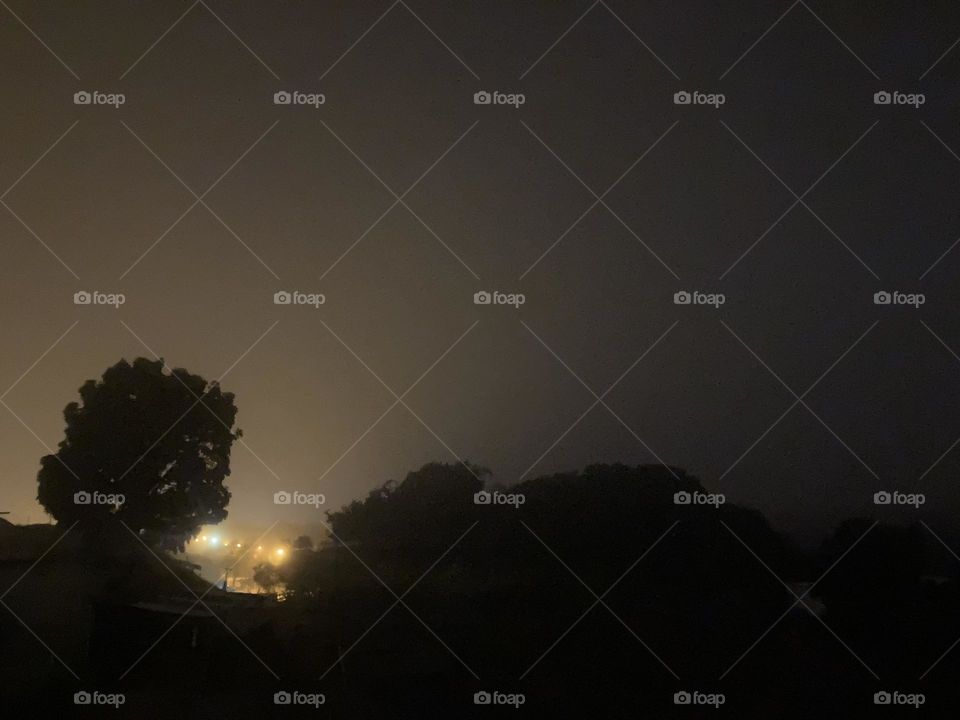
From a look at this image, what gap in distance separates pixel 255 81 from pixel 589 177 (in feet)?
4.89

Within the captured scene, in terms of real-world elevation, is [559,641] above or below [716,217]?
below

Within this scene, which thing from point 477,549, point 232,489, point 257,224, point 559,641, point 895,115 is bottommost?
point 559,641

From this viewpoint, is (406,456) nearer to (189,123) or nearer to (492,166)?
(492,166)

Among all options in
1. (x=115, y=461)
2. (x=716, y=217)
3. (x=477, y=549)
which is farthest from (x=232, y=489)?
(x=716, y=217)

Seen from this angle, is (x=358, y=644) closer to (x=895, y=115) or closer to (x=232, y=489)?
(x=232, y=489)

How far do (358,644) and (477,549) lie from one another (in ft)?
2.00

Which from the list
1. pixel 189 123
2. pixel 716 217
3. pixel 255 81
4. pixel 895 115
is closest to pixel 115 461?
pixel 189 123

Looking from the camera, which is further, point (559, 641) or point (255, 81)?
point (255, 81)

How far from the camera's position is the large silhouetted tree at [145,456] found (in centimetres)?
326

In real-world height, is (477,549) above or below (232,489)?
below

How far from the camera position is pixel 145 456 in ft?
10.8

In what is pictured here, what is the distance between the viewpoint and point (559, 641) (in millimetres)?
3229

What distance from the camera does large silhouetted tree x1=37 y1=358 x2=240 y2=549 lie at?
326 centimetres

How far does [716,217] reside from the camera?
11.2ft
